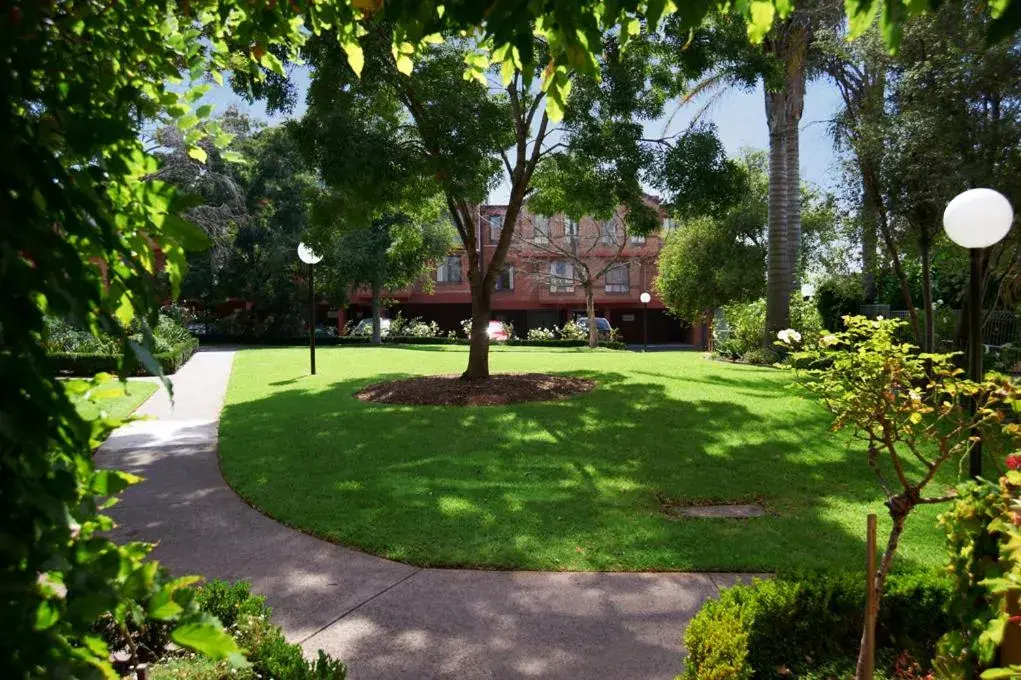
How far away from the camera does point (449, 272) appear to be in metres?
46.3

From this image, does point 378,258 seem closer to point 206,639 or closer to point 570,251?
point 570,251

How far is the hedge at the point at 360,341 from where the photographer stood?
114 ft

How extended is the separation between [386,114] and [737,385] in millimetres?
8432

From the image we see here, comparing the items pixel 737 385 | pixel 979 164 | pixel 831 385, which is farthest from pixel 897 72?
pixel 831 385

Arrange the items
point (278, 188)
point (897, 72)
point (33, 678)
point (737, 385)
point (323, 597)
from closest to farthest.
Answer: point (33, 678) → point (323, 597) → point (897, 72) → point (737, 385) → point (278, 188)

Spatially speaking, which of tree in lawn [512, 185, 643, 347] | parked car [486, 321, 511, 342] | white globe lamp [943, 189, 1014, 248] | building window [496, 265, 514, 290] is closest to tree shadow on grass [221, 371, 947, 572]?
white globe lamp [943, 189, 1014, 248]

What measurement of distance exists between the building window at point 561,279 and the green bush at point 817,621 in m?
39.5

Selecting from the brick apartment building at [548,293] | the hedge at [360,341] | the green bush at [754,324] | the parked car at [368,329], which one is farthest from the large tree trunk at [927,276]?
the brick apartment building at [548,293]

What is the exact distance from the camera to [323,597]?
4.41 metres

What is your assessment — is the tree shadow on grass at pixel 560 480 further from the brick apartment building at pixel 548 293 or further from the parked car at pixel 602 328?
the brick apartment building at pixel 548 293

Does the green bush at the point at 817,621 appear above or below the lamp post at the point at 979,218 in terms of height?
below

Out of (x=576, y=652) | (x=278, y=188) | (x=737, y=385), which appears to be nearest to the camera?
(x=576, y=652)

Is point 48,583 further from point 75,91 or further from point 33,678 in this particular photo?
point 75,91

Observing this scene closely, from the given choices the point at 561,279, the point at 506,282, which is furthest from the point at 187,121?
the point at 506,282
